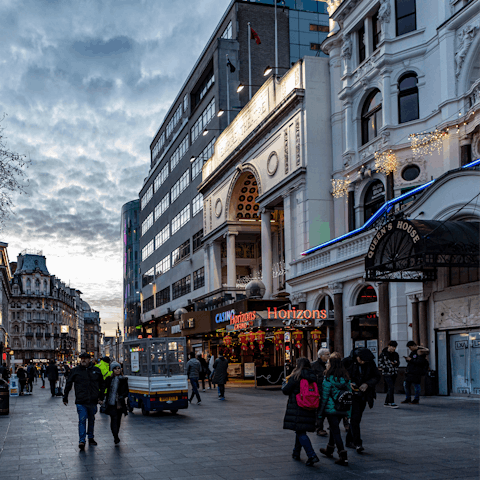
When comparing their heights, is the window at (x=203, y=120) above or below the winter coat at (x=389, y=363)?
above

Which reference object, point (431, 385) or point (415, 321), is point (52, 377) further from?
point (431, 385)

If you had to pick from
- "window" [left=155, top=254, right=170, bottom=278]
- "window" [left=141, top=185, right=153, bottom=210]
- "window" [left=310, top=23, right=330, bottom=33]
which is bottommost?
"window" [left=155, top=254, right=170, bottom=278]

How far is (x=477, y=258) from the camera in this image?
19.0 metres

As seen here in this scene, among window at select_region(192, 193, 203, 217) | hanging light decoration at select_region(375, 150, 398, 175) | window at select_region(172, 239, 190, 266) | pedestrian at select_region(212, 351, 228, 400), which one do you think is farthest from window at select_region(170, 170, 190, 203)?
pedestrian at select_region(212, 351, 228, 400)

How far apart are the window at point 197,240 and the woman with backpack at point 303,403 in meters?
44.1

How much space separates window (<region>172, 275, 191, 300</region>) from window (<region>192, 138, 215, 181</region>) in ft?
30.8

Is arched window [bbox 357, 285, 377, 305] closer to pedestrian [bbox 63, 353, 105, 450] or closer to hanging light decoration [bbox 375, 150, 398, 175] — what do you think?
hanging light decoration [bbox 375, 150, 398, 175]

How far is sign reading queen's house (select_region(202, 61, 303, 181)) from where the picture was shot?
35284 millimetres

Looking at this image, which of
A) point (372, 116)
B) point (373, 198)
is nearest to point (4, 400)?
point (373, 198)

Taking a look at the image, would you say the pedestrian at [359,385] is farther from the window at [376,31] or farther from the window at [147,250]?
the window at [147,250]

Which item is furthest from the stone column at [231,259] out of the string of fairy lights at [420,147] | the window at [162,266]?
the window at [162,266]

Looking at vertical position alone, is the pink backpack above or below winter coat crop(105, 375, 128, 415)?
above

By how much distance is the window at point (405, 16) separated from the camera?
2738 cm

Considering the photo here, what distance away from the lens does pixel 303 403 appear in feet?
31.8
